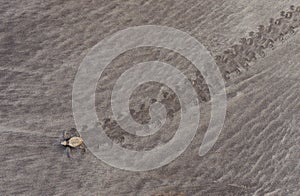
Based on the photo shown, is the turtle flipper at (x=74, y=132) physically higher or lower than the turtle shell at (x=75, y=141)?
higher

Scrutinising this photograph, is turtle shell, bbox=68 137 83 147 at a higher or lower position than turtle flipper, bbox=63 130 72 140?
lower

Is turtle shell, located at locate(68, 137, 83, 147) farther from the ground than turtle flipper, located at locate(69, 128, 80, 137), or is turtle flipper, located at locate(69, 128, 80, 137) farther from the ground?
turtle flipper, located at locate(69, 128, 80, 137)

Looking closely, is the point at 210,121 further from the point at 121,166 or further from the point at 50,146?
the point at 50,146

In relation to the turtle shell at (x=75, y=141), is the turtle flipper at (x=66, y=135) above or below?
above

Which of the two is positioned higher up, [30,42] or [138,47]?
[30,42]

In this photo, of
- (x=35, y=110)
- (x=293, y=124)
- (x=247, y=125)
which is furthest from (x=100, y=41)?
(x=293, y=124)
